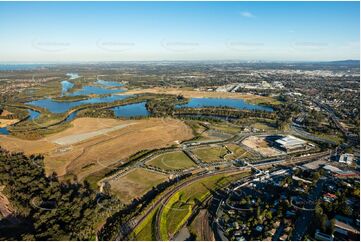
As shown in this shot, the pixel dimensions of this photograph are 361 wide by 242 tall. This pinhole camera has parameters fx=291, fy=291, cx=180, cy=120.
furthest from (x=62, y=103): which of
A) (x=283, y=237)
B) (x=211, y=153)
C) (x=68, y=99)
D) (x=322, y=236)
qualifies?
(x=322, y=236)

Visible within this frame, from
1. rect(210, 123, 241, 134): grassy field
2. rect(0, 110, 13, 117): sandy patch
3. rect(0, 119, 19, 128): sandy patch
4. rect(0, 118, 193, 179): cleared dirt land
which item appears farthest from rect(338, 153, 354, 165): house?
rect(0, 110, 13, 117): sandy patch

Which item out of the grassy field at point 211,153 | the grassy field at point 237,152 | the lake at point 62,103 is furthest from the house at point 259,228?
the lake at point 62,103

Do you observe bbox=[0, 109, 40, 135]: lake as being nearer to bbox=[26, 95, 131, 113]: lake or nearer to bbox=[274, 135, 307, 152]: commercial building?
bbox=[26, 95, 131, 113]: lake

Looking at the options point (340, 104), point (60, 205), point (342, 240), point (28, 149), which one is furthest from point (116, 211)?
point (340, 104)

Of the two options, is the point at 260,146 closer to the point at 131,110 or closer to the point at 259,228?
the point at 259,228

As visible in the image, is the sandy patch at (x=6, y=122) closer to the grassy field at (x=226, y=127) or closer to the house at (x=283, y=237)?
the grassy field at (x=226, y=127)
